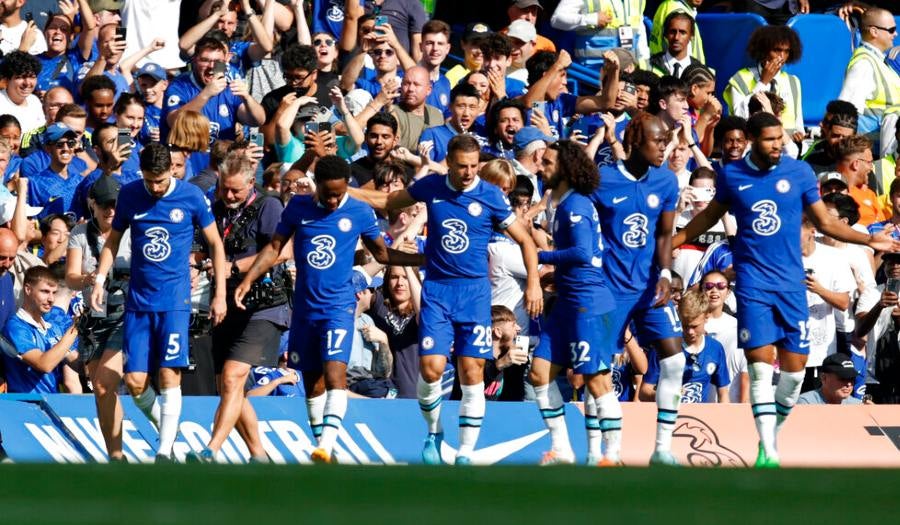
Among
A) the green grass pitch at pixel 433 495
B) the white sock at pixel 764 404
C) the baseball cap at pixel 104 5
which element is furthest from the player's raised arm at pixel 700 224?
the baseball cap at pixel 104 5

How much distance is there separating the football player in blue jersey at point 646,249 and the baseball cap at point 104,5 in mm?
7476

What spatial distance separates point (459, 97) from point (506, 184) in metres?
2.50

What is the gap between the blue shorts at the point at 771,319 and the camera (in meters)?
11.9

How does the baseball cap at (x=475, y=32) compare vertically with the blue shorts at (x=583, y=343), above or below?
above

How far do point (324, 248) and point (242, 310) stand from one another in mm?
834

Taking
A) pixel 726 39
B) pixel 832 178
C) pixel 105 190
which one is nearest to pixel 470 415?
pixel 105 190

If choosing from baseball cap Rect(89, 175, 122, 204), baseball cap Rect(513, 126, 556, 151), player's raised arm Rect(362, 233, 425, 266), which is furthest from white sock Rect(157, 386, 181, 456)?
baseball cap Rect(513, 126, 556, 151)

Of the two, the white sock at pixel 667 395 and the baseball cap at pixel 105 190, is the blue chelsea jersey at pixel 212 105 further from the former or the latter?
the white sock at pixel 667 395

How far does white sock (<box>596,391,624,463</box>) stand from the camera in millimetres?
11914

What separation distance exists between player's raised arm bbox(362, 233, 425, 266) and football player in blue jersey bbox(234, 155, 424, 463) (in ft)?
0.03

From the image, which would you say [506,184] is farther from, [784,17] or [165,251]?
[784,17]

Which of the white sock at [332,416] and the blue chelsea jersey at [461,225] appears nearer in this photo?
the white sock at [332,416]

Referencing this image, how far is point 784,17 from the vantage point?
20797 millimetres

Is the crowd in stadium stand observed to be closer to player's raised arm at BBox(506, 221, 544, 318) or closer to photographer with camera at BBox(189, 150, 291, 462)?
photographer with camera at BBox(189, 150, 291, 462)
